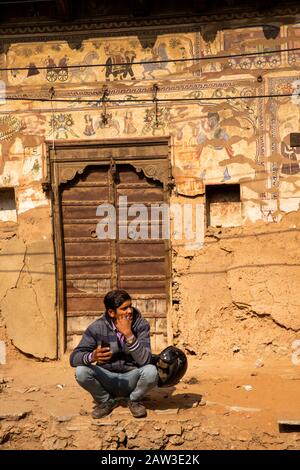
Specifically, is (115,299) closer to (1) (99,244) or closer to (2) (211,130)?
(1) (99,244)

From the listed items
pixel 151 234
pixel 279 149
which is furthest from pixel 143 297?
pixel 279 149

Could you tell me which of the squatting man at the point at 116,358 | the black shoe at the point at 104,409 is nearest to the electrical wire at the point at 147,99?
the squatting man at the point at 116,358

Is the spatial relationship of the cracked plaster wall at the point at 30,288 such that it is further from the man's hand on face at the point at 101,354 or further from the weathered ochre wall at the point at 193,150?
the man's hand on face at the point at 101,354

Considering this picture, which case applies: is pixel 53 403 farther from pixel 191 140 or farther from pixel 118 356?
pixel 191 140

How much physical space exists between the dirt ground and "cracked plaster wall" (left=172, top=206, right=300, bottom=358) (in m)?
0.88

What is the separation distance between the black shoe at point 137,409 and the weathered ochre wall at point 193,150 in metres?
2.97

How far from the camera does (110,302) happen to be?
623cm

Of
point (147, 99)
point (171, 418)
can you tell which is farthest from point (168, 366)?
point (147, 99)

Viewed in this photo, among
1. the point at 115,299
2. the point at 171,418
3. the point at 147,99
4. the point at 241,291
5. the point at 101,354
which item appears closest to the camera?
the point at 101,354

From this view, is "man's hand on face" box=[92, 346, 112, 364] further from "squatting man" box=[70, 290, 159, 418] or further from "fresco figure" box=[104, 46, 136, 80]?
"fresco figure" box=[104, 46, 136, 80]

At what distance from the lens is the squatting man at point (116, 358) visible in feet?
20.3

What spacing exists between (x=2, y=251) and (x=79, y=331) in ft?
5.28

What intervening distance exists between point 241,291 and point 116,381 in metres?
3.21

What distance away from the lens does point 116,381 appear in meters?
6.38
